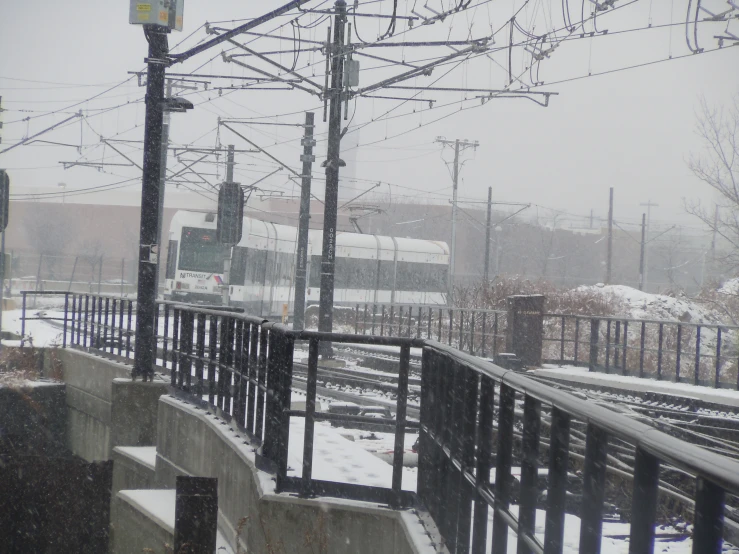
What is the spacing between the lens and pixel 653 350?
51.1 feet

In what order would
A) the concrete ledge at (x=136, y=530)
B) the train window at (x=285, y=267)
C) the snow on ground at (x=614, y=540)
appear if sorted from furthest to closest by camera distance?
1. the train window at (x=285, y=267)
2. the concrete ledge at (x=136, y=530)
3. the snow on ground at (x=614, y=540)

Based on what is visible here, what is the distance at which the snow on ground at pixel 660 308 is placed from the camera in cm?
2508

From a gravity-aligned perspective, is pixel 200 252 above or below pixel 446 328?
above

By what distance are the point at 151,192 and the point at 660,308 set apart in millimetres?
18767

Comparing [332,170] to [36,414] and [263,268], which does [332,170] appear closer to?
[36,414]

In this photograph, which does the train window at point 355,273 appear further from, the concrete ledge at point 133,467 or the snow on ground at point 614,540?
the snow on ground at point 614,540

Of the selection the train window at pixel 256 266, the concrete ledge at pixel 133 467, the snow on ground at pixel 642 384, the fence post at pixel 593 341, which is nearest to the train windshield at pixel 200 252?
the train window at pixel 256 266

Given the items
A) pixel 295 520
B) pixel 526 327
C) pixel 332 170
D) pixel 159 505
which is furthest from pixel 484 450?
pixel 332 170

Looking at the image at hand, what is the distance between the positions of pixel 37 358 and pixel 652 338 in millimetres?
15353

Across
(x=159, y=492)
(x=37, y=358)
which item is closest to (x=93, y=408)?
(x=37, y=358)

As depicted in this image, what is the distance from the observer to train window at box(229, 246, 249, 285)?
28.9m

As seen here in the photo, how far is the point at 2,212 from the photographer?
14.7 m

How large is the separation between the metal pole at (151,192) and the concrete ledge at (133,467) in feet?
4.90

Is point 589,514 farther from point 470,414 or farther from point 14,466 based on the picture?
point 14,466
